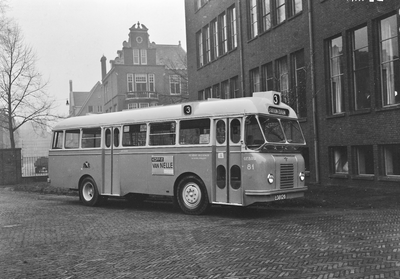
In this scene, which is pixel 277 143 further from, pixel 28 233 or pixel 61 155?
pixel 61 155

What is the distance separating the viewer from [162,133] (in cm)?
1230

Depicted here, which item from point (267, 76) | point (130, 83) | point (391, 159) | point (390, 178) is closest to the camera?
point (390, 178)

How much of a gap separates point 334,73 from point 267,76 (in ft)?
16.4

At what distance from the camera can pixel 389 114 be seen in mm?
15133

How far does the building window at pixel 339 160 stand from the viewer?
57.7 ft

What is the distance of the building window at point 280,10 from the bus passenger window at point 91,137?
11.1 m

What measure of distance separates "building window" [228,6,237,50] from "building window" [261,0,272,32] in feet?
10.7

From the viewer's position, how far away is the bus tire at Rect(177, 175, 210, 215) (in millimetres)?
11227

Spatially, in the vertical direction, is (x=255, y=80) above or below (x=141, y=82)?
below

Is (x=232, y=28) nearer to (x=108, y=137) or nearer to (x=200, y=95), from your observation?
(x=200, y=95)

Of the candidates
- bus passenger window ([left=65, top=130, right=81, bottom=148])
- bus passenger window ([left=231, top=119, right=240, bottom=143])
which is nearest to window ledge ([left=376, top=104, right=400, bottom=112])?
bus passenger window ([left=231, top=119, right=240, bottom=143])

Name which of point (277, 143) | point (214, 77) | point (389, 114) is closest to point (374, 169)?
point (389, 114)

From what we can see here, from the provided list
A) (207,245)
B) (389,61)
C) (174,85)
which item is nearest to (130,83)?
(174,85)

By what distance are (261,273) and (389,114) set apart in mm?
11327
